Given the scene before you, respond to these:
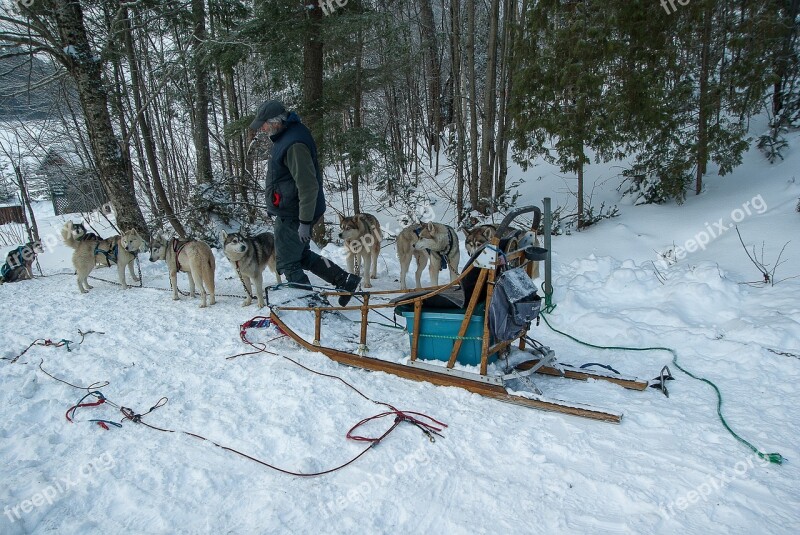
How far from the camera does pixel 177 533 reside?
1975 mm

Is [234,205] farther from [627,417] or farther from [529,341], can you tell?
[627,417]

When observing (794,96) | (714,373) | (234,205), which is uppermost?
(794,96)

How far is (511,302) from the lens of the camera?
2.90m

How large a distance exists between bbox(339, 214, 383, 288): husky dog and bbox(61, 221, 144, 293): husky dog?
302 centimetres

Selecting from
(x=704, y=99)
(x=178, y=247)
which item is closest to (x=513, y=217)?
(x=178, y=247)

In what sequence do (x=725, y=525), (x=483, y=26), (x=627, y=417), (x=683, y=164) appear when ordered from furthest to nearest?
(x=483, y=26)
(x=683, y=164)
(x=627, y=417)
(x=725, y=525)

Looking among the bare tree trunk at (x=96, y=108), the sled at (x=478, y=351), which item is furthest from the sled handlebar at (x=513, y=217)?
the bare tree trunk at (x=96, y=108)

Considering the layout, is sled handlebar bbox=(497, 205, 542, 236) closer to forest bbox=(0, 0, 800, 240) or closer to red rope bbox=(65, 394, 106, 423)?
red rope bbox=(65, 394, 106, 423)

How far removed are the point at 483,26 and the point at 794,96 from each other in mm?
10843

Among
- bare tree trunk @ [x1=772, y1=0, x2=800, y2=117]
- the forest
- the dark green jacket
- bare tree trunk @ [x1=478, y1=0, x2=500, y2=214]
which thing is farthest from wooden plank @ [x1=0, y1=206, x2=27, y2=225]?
bare tree trunk @ [x1=772, y1=0, x2=800, y2=117]

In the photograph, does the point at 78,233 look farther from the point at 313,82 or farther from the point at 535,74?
the point at 535,74

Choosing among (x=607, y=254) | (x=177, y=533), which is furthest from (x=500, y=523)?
(x=607, y=254)
